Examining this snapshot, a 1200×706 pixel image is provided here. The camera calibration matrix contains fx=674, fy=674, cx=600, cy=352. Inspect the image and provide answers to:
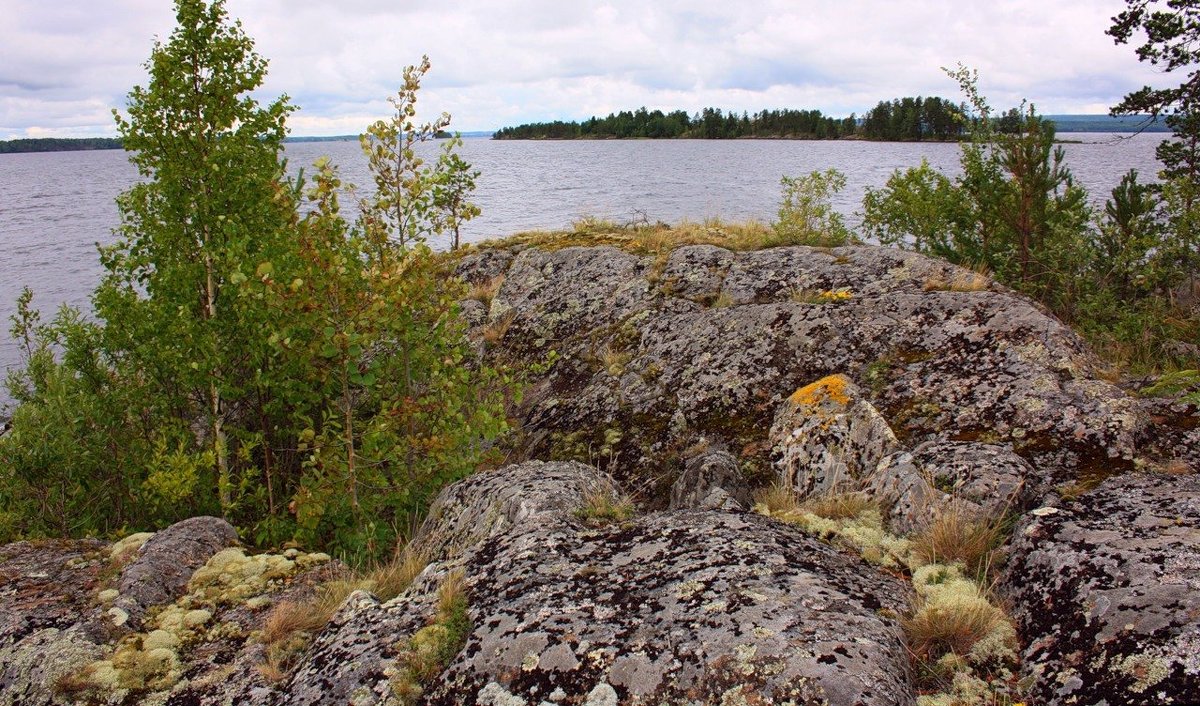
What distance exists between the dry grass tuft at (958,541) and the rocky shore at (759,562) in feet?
0.12

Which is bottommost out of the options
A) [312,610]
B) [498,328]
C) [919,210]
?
[312,610]

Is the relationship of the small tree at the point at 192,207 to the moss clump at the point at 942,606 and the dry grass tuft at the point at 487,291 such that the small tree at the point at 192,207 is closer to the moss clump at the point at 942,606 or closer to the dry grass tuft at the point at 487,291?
Answer: the dry grass tuft at the point at 487,291

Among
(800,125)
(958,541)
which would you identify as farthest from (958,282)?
(800,125)

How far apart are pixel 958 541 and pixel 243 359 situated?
8099 mm

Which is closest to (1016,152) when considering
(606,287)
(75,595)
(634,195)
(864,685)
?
(606,287)

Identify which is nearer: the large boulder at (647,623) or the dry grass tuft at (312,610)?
the large boulder at (647,623)

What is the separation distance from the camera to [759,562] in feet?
11.9

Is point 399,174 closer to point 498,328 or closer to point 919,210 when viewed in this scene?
point 498,328

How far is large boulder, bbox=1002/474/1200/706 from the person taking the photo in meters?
2.52

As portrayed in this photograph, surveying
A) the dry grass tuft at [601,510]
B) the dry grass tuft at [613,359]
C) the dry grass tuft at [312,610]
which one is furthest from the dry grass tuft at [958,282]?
the dry grass tuft at [312,610]

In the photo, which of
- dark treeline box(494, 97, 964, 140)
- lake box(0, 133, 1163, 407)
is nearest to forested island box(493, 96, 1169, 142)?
dark treeline box(494, 97, 964, 140)

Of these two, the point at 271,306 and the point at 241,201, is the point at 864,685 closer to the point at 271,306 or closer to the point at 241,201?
the point at 271,306

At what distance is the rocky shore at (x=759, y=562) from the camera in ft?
9.40

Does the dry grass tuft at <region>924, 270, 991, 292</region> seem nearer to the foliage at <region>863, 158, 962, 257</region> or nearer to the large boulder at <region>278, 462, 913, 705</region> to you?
the large boulder at <region>278, 462, 913, 705</region>
